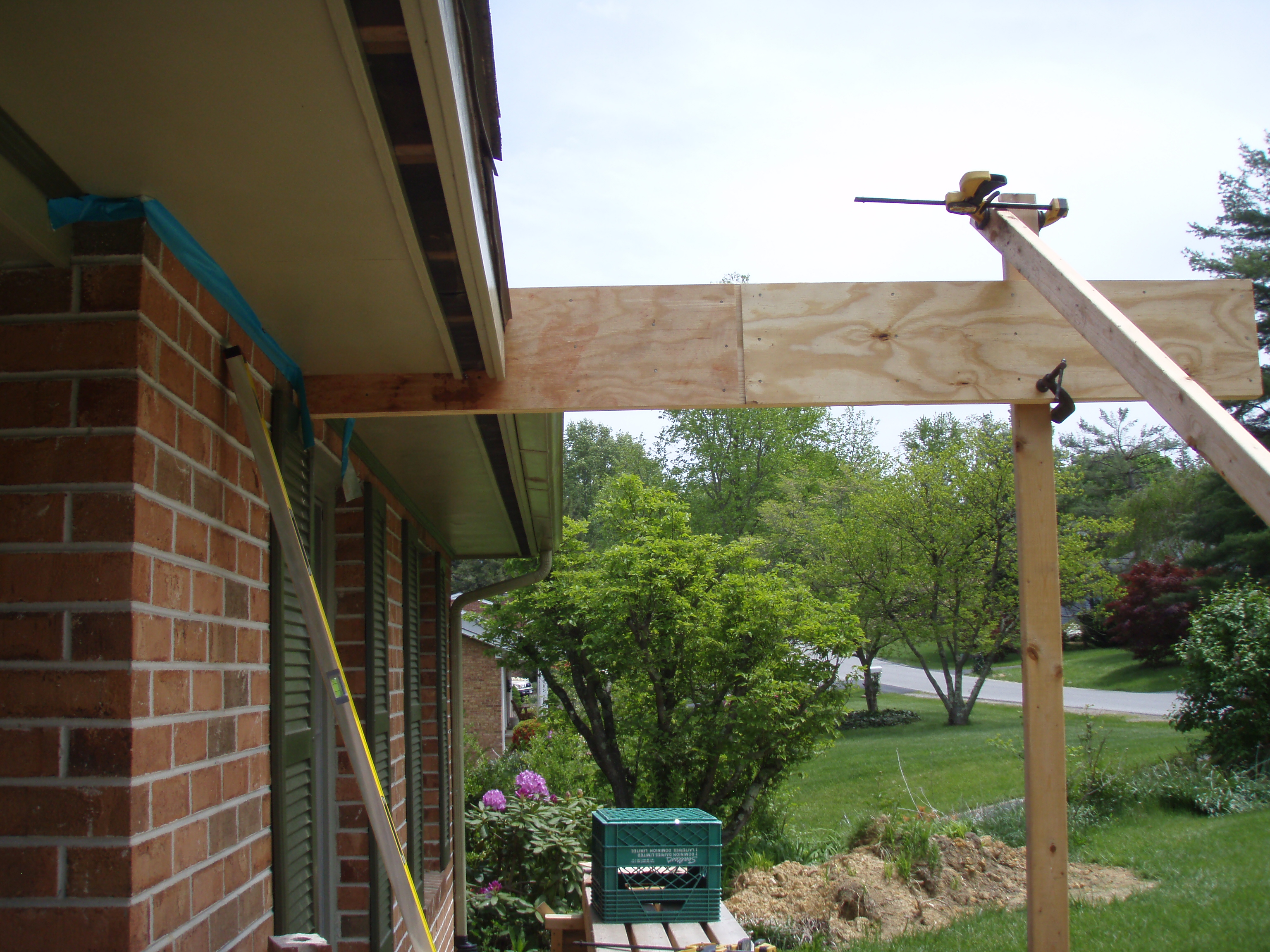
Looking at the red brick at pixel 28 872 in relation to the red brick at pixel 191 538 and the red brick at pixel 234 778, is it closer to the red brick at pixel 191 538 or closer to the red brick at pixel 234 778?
the red brick at pixel 234 778

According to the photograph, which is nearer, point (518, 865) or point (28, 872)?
point (28, 872)

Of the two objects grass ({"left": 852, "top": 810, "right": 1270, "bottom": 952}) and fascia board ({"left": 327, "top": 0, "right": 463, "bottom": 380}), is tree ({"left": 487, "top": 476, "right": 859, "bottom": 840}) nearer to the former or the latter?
grass ({"left": 852, "top": 810, "right": 1270, "bottom": 952})

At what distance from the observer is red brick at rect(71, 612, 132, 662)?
136 cm

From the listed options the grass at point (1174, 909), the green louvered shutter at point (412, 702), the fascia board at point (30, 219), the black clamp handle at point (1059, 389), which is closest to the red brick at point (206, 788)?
the fascia board at point (30, 219)

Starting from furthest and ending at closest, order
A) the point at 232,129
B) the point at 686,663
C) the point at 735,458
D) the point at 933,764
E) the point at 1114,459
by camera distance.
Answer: the point at 1114,459 < the point at 735,458 < the point at 933,764 < the point at 686,663 < the point at 232,129

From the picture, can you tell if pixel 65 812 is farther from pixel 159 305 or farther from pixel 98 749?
pixel 159 305

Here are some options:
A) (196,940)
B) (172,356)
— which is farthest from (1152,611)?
(172,356)

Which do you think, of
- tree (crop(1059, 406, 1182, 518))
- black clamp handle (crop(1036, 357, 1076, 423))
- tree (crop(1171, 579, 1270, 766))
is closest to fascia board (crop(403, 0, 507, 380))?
black clamp handle (crop(1036, 357, 1076, 423))

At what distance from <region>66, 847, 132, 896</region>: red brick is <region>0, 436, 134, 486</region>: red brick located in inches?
→ 20.5

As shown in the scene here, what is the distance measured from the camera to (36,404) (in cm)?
143

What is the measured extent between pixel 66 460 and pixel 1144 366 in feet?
6.25

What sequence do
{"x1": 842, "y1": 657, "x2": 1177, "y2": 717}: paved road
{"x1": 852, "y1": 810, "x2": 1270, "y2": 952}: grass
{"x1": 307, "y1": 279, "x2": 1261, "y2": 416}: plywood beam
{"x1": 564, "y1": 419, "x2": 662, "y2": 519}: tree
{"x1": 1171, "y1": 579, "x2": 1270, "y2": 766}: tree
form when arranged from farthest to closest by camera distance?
{"x1": 564, "y1": 419, "x2": 662, "y2": 519}: tree, {"x1": 842, "y1": 657, "x2": 1177, "y2": 717}: paved road, {"x1": 1171, "y1": 579, "x2": 1270, "y2": 766}: tree, {"x1": 852, "y1": 810, "x2": 1270, "y2": 952}: grass, {"x1": 307, "y1": 279, "x2": 1261, "y2": 416}: plywood beam

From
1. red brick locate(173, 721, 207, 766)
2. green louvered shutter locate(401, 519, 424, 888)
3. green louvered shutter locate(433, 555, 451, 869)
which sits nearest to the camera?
red brick locate(173, 721, 207, 766)

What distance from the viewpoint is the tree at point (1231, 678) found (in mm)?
10094
